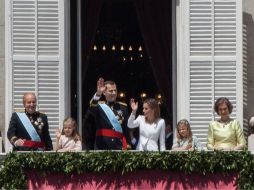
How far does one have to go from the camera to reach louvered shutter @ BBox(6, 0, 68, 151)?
1859cm

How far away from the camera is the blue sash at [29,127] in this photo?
57.3 ft

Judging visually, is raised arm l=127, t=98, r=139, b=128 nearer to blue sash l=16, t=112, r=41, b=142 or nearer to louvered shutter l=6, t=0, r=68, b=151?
blue sash l=16, t=112, r=41, b=142

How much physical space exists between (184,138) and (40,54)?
2.45 meters

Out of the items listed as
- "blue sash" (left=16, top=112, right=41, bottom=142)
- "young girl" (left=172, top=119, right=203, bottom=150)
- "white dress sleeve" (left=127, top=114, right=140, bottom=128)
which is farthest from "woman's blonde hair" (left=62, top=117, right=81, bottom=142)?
"young girl" (left=172, top=119, right=203, bottom=150)

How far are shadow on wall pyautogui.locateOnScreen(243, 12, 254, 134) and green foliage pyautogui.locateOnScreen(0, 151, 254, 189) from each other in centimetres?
196

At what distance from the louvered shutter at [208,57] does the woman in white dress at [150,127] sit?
1.05m

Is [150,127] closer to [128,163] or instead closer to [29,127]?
[128,163]

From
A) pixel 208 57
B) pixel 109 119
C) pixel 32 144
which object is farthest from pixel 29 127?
pixel 208 57

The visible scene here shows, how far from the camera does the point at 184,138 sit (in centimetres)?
1770

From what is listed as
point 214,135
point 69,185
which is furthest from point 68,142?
point 214,135

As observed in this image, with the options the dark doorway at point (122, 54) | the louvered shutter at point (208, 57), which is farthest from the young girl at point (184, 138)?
the dark doorway at point (122, 54)

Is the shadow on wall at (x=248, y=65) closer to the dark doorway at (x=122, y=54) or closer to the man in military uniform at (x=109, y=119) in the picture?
the dark doorway at (x=122, y=54)

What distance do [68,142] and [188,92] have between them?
2005 millimetres

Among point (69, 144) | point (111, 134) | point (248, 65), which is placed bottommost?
point (69, 144)
